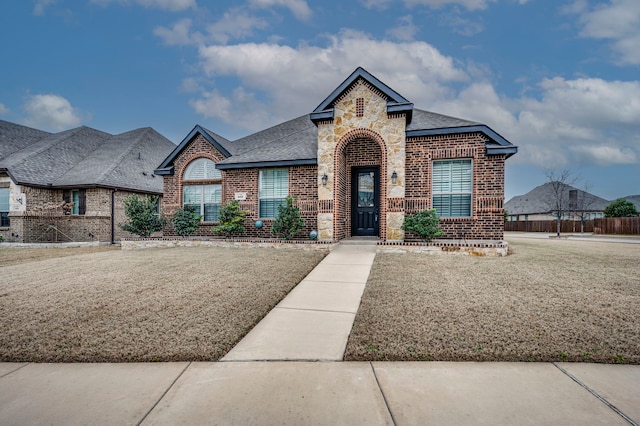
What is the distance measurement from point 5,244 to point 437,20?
24.9 meters

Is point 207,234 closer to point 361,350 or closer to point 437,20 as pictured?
point 361,350

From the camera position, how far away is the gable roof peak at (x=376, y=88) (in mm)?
10250

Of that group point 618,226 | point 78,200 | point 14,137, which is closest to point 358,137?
point 78,200

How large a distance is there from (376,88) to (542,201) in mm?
48157

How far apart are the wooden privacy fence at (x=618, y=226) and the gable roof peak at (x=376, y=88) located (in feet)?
94.1

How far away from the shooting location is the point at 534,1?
452 inches

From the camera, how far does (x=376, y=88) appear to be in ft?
34.5

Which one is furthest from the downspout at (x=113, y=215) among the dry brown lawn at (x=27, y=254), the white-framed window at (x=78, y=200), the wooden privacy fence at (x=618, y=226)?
the wooden privacy fence at (x=618, y=226)

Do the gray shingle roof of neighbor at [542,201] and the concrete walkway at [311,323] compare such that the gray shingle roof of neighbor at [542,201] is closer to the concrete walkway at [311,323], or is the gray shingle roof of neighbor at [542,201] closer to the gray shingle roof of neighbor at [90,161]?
the concrete walkway at [311,323]

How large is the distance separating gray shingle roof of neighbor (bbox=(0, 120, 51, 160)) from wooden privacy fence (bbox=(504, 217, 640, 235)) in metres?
47.4

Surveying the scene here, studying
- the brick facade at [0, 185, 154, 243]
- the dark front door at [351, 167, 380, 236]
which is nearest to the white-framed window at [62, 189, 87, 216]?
the brick facade at [0, 185, 154, 243]

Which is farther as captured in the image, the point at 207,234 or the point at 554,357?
the point at 207,234

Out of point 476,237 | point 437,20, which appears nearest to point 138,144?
point 437,20

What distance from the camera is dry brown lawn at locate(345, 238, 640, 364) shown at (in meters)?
3.05
